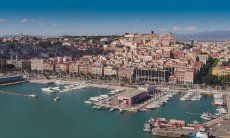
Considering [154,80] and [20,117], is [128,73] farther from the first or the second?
[20,117]

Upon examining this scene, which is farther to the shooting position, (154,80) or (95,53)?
(95,53)

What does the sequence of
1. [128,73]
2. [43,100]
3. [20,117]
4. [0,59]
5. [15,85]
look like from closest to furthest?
[20,117] → [43,100] → [15,85] → [128,73] → [0,59]

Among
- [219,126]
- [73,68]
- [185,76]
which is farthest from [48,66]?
[219,126]

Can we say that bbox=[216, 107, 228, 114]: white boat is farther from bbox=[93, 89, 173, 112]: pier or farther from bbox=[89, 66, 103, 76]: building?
bbox=[89, 66, 103, 76]: building

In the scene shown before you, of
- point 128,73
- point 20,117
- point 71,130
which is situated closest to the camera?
point 71,130

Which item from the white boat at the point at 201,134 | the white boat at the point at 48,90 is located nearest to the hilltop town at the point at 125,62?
the white boat at the point at 48,90

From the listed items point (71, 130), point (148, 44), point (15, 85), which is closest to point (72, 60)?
point (15, 85)

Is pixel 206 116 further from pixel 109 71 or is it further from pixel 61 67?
pixel 61 67
